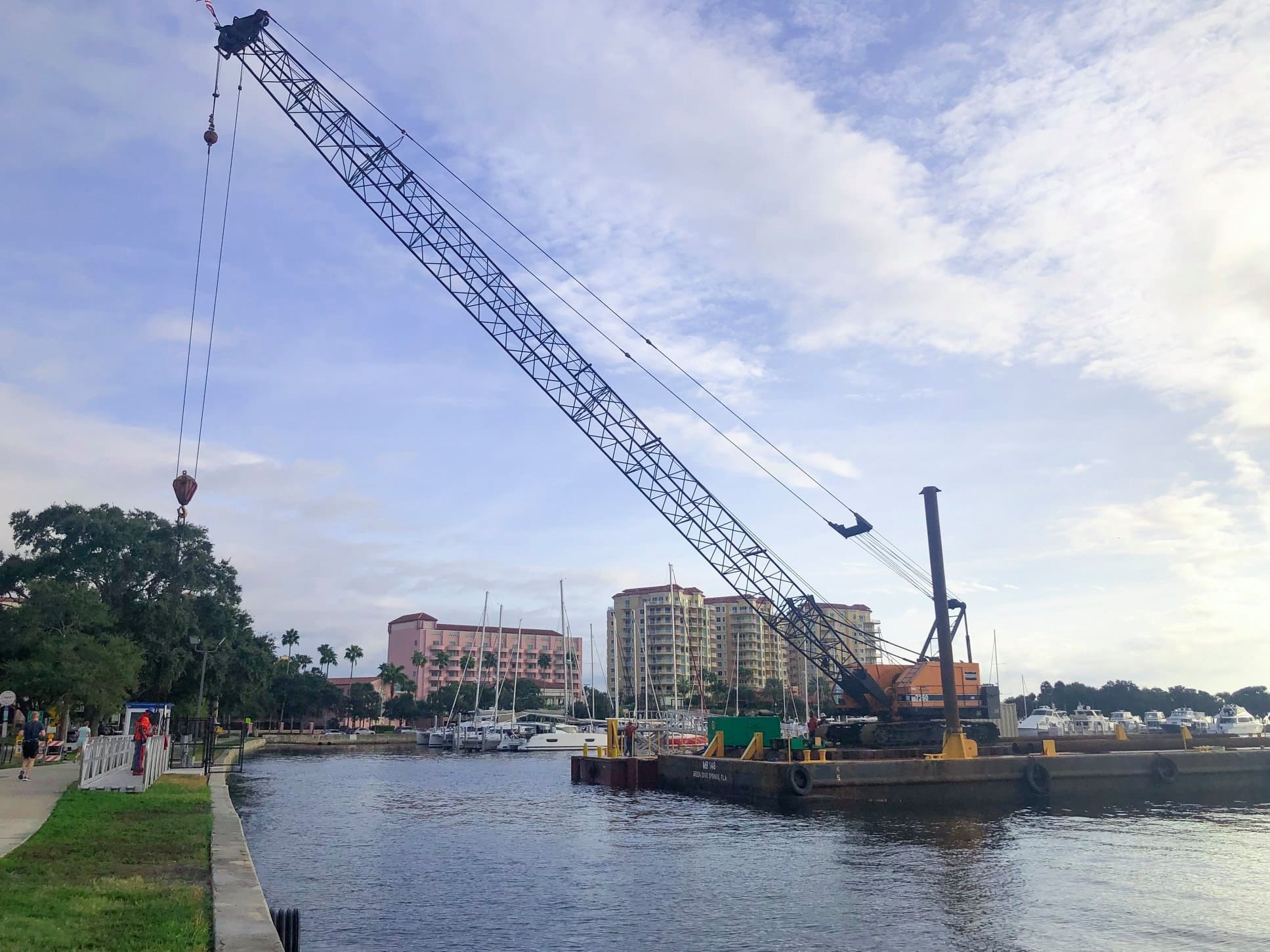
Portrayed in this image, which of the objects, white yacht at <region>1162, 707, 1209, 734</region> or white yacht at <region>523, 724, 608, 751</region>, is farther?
white yacht at <region>523, 724, 608, 751</region>

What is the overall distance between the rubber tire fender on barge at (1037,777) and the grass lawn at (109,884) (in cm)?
3720

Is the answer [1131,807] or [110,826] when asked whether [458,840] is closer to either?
[110,826]

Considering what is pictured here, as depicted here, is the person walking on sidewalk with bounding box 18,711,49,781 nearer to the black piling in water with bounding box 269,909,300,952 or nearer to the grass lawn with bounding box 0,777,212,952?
the grass lawn with bounding box 0,777,212,952

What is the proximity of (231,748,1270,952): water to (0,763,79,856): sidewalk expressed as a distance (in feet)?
17.2

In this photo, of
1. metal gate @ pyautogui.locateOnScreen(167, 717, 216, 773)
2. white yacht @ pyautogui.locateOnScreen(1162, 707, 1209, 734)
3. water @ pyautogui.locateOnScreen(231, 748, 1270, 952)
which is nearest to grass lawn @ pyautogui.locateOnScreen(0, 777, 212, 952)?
water @ pyautogui.locateOnScreen(231, 748, 1270, 952)

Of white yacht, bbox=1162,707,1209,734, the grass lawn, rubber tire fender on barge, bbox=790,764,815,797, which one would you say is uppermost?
the grass lawn

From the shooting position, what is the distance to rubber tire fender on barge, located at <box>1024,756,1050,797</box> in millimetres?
45094

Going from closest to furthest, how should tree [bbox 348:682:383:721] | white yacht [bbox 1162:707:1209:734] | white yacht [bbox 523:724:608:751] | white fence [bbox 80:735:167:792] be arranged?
white fence [bbox 80:735:167:792] < white yacht [bbox 1162:707:1209:734] < white yacht [bbox 523:724:608:751] < tree [bbox 348:682:383:721]

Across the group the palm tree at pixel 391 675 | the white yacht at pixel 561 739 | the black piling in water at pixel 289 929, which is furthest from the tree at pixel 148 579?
the palm tree at pixel 391 675

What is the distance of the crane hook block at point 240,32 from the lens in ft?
161

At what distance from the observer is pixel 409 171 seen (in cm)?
5572

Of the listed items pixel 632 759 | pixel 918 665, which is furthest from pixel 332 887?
pixel 918 665

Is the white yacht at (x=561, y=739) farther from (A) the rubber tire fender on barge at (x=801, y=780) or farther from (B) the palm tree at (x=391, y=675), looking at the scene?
(B) the palm tree at (x=391, y=675)

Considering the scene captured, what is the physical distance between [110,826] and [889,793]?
32714 millimetres
